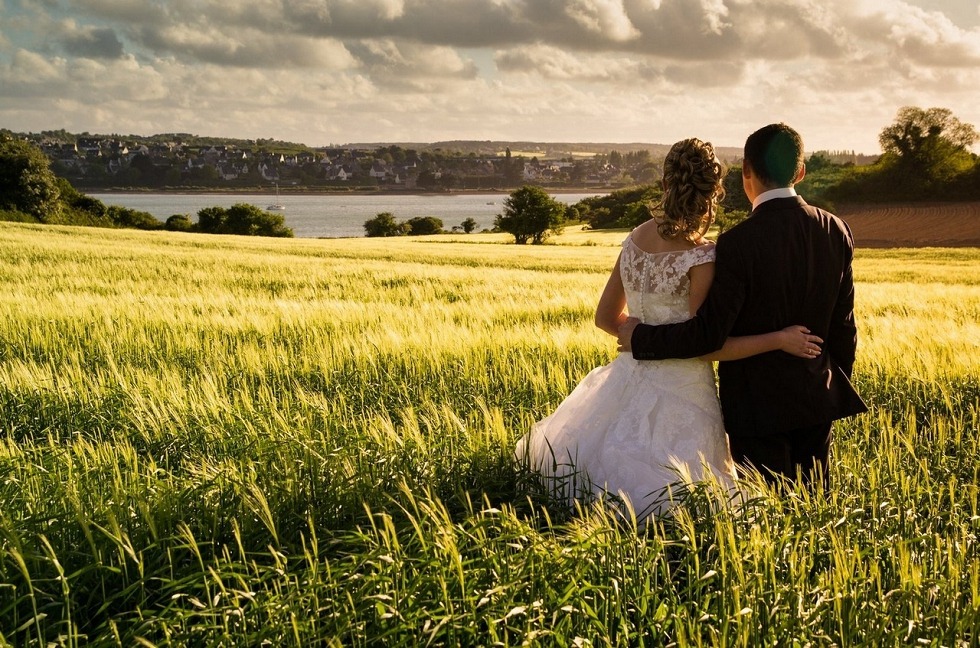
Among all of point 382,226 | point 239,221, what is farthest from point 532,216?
point 239,221

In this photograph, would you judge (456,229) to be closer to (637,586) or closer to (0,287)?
(0,287)

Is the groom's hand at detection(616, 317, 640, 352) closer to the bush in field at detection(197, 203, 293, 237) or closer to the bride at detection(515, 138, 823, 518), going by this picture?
the bride at detection(515, 138, 823, 518)

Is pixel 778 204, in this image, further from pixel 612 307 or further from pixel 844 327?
pixel 612 307

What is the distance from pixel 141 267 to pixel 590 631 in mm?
18380

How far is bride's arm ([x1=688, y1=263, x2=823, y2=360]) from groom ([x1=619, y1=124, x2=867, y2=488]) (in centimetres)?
7

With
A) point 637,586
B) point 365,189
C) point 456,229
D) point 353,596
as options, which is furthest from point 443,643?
point 365,189

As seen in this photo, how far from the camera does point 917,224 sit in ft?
192

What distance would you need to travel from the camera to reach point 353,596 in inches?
88.9

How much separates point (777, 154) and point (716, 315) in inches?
30.9

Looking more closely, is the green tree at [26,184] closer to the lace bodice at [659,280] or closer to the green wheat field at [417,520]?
the green wheat field at [417,520]

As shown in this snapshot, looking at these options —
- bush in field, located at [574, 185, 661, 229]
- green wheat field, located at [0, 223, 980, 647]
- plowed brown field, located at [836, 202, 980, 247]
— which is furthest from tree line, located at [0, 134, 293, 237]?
plowed brown field, located at [836, 202, 980, 247]

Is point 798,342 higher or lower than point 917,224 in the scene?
lower

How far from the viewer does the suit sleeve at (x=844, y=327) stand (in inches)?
132

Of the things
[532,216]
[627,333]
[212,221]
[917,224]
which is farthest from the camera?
[212,221]
